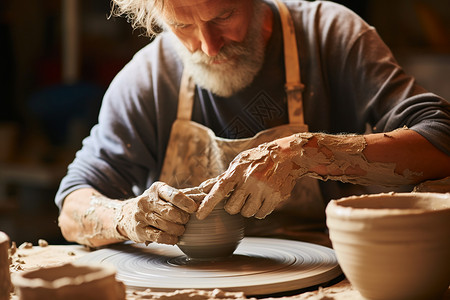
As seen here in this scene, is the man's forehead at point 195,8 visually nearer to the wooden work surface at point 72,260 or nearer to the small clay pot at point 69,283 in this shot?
the wooden work surface at point 72,260

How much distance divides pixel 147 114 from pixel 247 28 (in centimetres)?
56

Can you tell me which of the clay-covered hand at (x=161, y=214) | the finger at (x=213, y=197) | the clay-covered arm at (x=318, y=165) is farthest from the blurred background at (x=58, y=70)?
the finger at (x=213, y=197)

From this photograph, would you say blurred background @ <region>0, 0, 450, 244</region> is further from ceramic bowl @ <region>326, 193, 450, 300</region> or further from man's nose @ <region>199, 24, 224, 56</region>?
ceramic bowl @ <region>326, 193, 450, 300</region>

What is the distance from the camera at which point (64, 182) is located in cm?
250

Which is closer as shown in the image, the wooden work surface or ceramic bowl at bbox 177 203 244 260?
the wooden work surface

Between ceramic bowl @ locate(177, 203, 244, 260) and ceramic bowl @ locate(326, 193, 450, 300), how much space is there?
19.2 inches

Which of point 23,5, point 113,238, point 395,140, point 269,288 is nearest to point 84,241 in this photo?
point 113,238

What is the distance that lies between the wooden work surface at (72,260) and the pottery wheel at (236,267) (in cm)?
4

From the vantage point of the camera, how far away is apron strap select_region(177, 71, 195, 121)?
2.60 m

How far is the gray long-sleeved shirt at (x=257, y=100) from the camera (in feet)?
8.06

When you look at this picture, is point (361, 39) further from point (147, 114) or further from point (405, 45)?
Result: point (405, 45)

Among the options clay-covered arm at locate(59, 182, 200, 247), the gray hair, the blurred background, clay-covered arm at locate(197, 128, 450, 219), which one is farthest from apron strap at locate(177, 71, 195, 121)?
the blurred background

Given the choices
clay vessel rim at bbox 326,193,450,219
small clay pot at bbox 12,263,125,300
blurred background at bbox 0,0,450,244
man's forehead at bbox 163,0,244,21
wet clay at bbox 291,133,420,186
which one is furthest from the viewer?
blurred background at bbox 0,0,450,244

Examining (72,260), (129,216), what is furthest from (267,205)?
(72,260)
